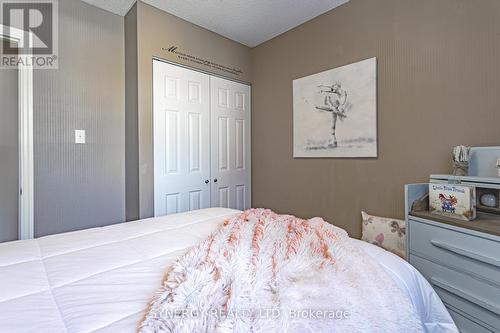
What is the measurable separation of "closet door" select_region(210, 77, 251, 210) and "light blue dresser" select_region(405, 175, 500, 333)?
1941 mm

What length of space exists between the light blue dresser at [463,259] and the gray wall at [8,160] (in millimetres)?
3183

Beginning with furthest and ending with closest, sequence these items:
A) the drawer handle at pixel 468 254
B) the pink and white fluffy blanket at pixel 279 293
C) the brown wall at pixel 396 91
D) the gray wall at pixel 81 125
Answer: the gray wall at pixel 81 125 < the brown wall at pixel 396 91 < the drawer handle at pixel 468 254 < the pink and white fluffy blanket at pixel 279 293

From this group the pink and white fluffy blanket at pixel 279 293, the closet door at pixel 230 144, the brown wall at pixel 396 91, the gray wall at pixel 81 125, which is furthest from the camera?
the closet door at pixel 230 144

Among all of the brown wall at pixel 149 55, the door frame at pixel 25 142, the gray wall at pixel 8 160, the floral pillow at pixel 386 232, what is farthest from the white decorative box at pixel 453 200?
the gray wall at pixel 8 160

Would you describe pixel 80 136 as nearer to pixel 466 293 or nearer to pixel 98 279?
pixel 98 279

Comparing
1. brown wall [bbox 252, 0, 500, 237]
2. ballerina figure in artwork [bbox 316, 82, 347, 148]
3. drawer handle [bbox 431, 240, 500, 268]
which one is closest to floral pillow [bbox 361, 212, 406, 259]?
brown wall [bbox 252, 0, 500, 237]

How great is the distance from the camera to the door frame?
189 centimetres

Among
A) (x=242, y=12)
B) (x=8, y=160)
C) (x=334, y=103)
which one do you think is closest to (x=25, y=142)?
(x=8, y=160)

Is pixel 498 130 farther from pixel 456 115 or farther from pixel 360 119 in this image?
pixel 360 119

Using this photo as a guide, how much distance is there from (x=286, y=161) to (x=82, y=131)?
6.66 ft

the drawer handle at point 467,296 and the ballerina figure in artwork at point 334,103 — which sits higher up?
the ballerina figure in artwork at point 334,103

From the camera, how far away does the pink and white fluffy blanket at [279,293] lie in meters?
0.56

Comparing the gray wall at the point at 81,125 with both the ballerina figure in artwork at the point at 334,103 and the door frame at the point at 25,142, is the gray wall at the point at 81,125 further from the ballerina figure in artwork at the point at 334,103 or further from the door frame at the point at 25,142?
the ballerina figure in artwork at the point at 334,103

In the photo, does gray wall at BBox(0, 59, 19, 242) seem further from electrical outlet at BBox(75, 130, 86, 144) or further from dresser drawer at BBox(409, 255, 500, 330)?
dresser drawer at BBox(409, 255, 500, 330)
